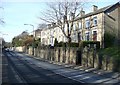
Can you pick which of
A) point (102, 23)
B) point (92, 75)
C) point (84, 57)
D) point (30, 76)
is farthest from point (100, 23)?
point (30, 76)

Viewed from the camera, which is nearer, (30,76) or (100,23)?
(30,76)

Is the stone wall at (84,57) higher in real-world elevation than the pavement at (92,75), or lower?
higher

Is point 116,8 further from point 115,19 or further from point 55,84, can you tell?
point 55,84

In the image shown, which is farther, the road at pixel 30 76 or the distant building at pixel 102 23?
the distant building at pixel 102 23

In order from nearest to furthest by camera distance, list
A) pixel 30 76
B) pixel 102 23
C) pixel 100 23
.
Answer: pixel 30 76 < pixel 102 23 < pixel 100 23

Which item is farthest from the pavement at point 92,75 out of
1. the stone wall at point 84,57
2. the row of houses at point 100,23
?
the row of houses at point 100,23

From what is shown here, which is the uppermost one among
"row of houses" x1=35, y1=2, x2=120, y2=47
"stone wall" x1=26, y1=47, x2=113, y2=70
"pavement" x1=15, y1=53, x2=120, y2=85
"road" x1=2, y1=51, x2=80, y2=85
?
"row of houses" x1=35, y1=2, x2=120, y2=47

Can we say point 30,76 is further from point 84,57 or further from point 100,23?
point 100,23

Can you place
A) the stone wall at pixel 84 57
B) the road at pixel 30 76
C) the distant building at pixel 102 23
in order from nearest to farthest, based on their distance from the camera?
the road at pixel 30 76 < the stone wall at pixel 84 57 < the distant building at pixel 102 23

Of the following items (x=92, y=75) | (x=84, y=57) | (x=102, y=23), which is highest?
(x=102, y=23)

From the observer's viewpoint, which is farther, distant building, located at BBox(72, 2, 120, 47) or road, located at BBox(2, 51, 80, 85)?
distant building, located at BBox(72, 2, 120, 47)

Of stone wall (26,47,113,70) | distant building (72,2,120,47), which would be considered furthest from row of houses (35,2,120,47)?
stone wall (26,47,113,70)

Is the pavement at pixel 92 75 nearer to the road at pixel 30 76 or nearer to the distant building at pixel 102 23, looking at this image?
the road at pixel 30 76

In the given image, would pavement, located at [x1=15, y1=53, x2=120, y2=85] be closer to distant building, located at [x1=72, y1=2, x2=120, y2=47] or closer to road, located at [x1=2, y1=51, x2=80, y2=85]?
road, located at [x1=2, y1=51, x2=80, y2=85]
